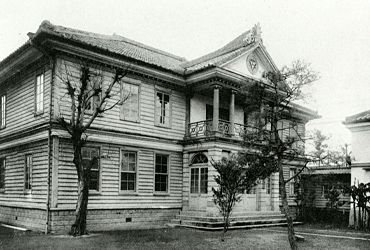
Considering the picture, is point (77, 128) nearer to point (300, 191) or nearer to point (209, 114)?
point (209, 114)

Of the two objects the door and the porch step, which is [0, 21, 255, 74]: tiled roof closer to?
the door

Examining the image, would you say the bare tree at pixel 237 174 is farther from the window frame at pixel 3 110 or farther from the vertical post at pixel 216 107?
the window frame at pixel 3 110

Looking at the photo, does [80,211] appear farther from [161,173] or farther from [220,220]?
[220,220]

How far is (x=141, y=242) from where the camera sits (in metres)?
12.8

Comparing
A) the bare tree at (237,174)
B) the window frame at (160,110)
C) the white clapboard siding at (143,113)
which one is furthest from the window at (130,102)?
the bare tree at (237,174)

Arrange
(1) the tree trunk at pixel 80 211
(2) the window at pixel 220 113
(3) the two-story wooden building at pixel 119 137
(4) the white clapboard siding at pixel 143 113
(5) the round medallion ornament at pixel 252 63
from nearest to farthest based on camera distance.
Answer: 1. (1) the tree trunk at pixel 80 211
2. (3) the two-story wooden building at pixel 119 137
3. (4) the white clapboard siding at pixel 143 113
4. (2) the window at pixel 220 113
5. (5) the round medallion ornament at pixel 252 63

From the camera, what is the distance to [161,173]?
18922 mm

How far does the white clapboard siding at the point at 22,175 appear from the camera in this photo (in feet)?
50.7

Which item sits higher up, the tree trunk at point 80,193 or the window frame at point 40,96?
the window frame at point 40,96

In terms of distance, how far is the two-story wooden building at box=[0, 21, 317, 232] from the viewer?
602 inches

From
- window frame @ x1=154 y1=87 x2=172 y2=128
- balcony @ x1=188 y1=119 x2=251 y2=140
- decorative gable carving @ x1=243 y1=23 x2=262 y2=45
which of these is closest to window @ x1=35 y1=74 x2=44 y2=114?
window frame @ x1=154 y1=87 x2=172 y2=128

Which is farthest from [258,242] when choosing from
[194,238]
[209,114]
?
[209,114]

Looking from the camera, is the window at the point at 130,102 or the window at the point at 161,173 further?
A: the window at the point at 161,173

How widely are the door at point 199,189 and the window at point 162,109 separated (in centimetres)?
277
